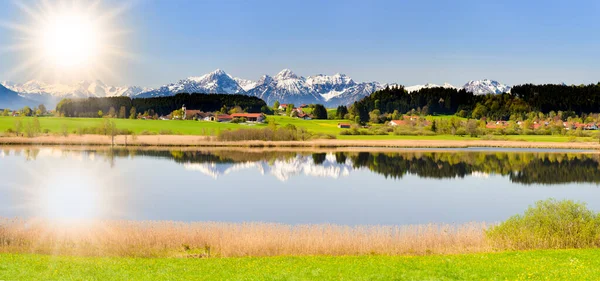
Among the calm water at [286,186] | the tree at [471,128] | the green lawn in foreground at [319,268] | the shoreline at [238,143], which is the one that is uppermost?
the tree at [471,128]

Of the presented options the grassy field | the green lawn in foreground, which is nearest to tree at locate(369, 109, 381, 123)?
the grassy field

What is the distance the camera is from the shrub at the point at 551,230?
23.9 meters

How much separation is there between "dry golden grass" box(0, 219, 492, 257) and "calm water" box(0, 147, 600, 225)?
9.16 metres

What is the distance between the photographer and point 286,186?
53094mm

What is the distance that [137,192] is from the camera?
4791 cm

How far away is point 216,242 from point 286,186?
2795 cm

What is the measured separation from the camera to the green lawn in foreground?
18125 mm

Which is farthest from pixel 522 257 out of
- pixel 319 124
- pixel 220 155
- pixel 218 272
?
pixel 319 124

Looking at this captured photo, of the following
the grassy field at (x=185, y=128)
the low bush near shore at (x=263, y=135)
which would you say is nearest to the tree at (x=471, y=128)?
the grassy field at (x=185, y=128)

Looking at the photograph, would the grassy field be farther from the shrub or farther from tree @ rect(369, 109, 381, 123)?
the shrub

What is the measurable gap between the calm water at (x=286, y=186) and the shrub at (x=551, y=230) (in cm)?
1161

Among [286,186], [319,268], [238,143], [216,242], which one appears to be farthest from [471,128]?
[319,268]

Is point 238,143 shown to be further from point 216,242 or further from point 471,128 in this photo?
point 216,242

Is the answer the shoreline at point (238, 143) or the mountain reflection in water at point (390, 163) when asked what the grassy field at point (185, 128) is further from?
the mountain reflection in water at point (390, 163)
